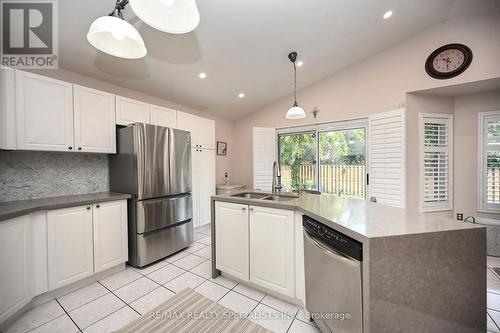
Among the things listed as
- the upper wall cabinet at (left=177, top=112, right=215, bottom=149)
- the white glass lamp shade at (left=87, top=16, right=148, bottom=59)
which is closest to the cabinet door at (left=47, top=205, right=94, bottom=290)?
the white glass lamp shade at (left=87, top=16, right=148, bottom=59)

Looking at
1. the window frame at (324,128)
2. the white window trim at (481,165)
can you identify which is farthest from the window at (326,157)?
the white window trim at (481,165)

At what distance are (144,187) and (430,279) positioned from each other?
2619 mm

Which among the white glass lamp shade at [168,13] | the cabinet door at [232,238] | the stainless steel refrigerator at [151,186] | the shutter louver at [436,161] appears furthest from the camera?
the shutter louver at [436,161]

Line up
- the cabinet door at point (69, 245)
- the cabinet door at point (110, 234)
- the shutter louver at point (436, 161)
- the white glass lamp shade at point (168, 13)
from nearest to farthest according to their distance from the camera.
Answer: the white glass lamp shade at point (168, 13) < the cabinet door at point (69, 245) < the cabinet door at point (110, 234) < the shutter louver at point (436, 161)

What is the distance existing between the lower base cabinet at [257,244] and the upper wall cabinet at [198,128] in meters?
1.81

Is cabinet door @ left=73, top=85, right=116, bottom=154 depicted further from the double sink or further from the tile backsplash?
the double sink

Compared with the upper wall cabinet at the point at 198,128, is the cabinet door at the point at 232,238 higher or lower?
lower

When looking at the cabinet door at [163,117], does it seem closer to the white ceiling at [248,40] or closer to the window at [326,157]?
the white ceiling at [248,40]

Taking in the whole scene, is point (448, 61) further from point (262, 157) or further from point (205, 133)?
point (205, 133)

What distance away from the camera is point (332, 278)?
118 cm

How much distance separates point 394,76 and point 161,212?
400 centimetres

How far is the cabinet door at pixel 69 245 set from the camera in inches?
71.0

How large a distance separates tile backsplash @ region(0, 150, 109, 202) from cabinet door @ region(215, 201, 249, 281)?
180cm

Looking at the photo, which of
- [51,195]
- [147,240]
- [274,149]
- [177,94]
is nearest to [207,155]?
[177,94]
